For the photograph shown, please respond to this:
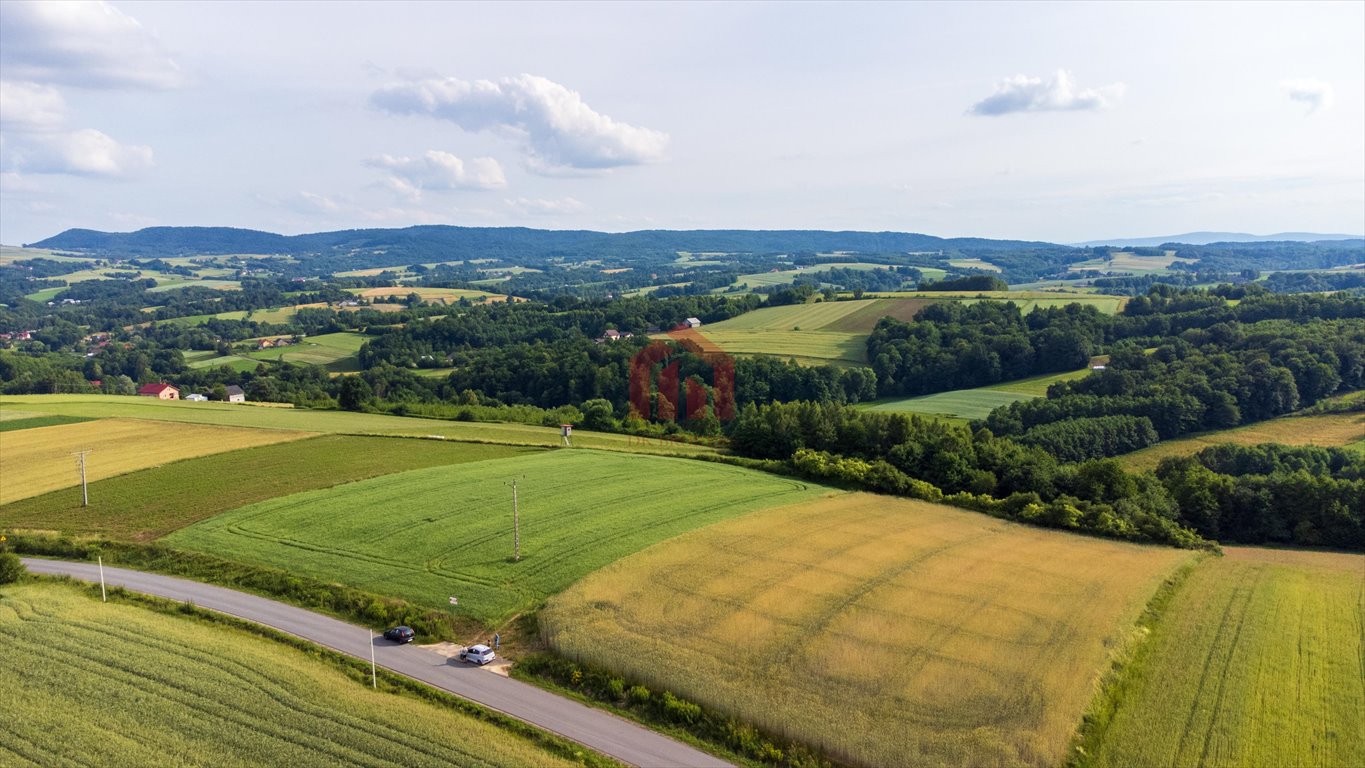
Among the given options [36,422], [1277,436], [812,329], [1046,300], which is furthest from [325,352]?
[1277,436]

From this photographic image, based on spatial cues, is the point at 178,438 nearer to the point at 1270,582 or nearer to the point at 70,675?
the point at 70,675

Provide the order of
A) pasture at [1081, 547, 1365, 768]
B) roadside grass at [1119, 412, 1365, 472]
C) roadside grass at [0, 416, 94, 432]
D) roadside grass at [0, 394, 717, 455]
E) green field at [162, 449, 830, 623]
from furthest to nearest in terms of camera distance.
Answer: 1. roadside grass at [0, 394, 717, 455]
2. roadside grass at [1119, 412, 1365, 472]
3. roadside grass at [0, 416, 94, 432]
4. green field at [162, 449, 830, 623]
5. pasture at [1081, 547, 1365, 768]

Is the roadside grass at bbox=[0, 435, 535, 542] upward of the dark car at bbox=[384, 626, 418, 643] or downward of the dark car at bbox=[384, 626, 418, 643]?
upward

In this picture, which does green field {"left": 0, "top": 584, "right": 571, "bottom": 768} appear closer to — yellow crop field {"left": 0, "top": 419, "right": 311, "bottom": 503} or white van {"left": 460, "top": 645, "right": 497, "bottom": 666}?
white van {"left": 460, "top": 645, "right": 497, "bottom": 666}

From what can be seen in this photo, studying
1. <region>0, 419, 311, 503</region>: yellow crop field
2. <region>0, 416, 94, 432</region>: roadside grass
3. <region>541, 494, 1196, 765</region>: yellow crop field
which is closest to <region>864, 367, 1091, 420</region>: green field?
<region>541, 494, 1196, 765</region>: yellow crop field

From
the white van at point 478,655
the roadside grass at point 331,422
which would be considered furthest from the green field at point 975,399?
the white van at point 478,655

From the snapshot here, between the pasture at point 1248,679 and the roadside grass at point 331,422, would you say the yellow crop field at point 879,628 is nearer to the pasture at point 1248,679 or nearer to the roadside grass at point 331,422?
the pasture at point 1248,679

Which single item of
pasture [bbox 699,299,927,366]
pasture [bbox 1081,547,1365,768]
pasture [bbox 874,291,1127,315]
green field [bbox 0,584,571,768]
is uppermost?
pasture [bbox 874,291,1127,315]
